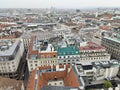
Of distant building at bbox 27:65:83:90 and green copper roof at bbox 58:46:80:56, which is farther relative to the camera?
green copper roof at bbox 58:46:80:56

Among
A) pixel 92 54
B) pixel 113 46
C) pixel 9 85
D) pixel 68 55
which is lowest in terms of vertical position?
pixel 9 85

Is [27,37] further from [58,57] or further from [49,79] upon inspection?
[49,79]

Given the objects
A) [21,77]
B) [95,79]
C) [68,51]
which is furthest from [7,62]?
[95,79]

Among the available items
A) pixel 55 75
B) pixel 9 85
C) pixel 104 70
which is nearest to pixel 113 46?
pixel 104 70

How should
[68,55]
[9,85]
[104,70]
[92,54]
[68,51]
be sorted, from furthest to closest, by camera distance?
[92,54], [68,51], [68,55], [104,70], [9,85]

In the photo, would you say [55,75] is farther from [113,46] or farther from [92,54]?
[113,46]

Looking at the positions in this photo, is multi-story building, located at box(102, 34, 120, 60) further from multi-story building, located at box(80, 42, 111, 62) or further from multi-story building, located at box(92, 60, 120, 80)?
multi-story building, located at box(92, 60, 120, 80)

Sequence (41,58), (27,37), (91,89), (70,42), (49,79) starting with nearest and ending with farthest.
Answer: (91,89) → (49,79) → (41,58) → (70,42) → (27,37)

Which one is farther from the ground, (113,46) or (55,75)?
(113,46)

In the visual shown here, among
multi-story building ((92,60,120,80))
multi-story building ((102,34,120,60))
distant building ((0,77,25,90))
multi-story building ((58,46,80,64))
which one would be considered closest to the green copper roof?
multi-story building ((58,46,80,64))

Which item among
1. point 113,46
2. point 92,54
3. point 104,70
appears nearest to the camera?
point 104,70

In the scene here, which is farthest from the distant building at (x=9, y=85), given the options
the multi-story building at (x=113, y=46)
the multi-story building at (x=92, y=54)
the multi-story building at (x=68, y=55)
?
the multi-story building at (x=113, y=46)
